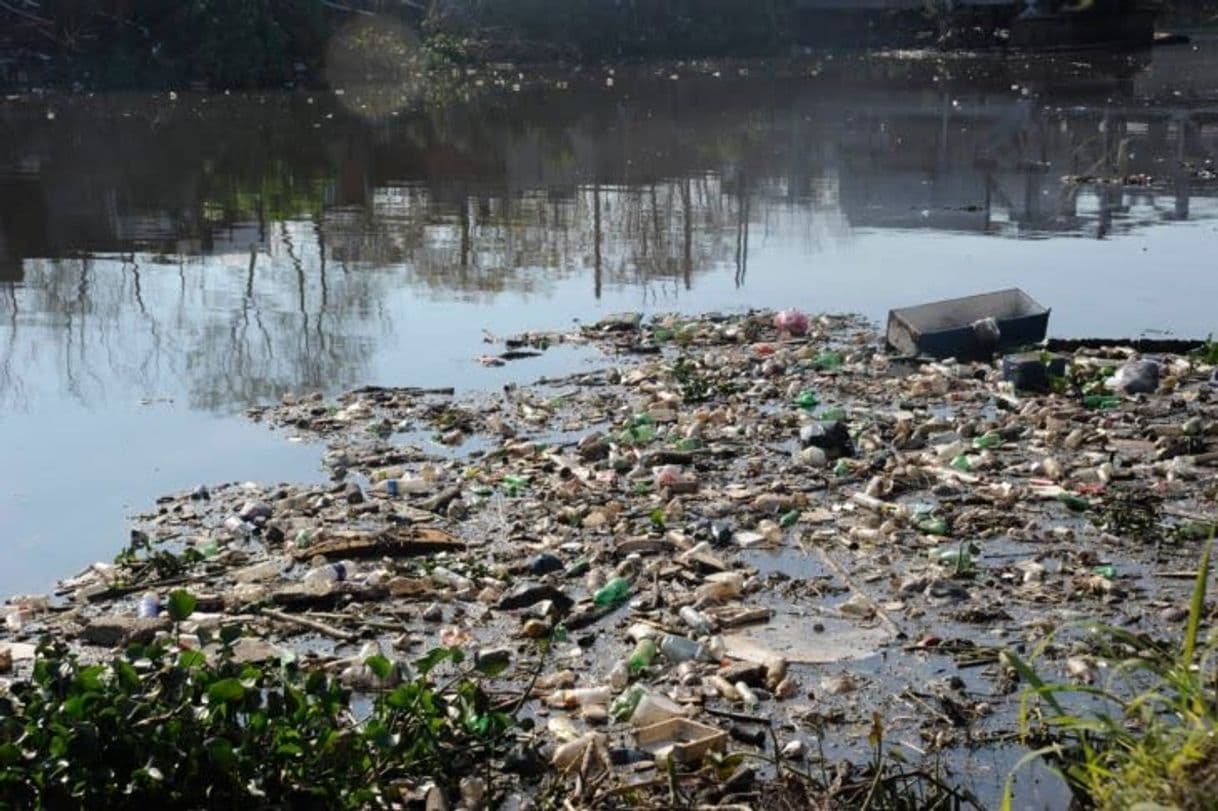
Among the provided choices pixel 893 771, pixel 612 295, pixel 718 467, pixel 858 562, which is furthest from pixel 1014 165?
pixel 893 771

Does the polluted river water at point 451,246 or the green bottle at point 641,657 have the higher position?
the polluted river water at point 451,246

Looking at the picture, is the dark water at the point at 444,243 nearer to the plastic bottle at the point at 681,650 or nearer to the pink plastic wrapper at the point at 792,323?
the pink plastic wrapper at the point at 792,323

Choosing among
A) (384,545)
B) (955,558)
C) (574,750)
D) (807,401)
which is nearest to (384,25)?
(807,401)

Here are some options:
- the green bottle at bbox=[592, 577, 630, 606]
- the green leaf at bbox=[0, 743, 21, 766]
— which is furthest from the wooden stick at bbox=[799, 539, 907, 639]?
the green leaf at bbox=[0, 743, 21, 766]

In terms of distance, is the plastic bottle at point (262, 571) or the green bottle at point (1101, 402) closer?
the plastic bottle at point (262, 571)

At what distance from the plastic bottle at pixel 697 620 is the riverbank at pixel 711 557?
0.02 m

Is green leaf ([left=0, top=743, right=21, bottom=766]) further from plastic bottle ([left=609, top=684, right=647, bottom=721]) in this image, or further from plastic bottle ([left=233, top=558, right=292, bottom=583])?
plastic bottle ([left=233, top=558, right=292, bottom=583])

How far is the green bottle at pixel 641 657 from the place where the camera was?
4.05 meters

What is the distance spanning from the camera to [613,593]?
4.56 m

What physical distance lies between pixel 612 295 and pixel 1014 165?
684cm

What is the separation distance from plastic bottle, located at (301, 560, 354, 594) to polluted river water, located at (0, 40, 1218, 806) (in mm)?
968

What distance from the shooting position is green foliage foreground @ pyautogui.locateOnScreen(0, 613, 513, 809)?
286cm

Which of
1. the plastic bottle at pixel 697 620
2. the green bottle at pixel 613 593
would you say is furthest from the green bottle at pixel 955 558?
the green bottle at pixel 613 593

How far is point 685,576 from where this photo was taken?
15.5 ft
